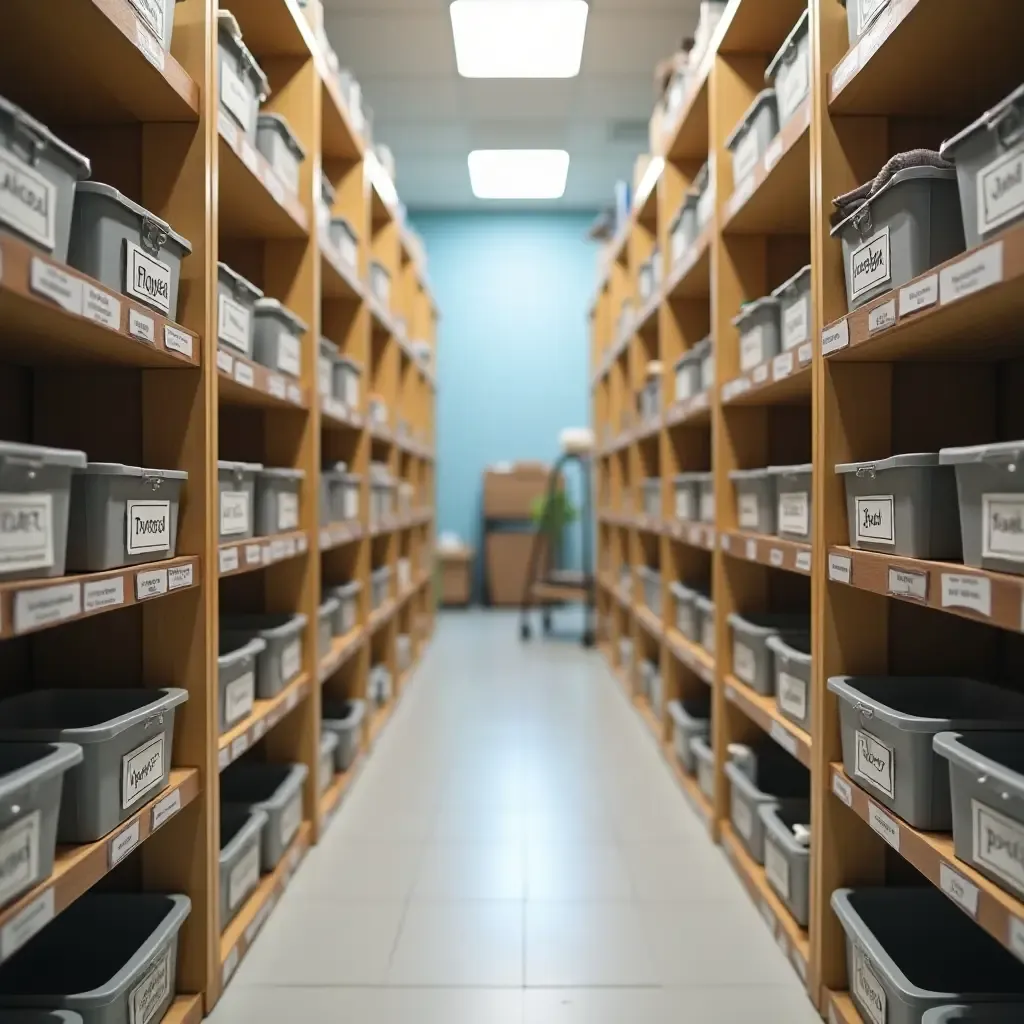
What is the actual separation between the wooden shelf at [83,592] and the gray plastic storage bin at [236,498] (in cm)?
29

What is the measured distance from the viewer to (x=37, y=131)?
115 centimetres

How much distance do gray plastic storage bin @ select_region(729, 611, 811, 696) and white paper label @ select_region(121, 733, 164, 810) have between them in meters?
1.57

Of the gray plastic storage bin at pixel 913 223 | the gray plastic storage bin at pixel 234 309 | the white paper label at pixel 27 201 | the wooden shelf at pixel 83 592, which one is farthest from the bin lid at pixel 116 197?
the gray plastic storage bin at pixel 913 223

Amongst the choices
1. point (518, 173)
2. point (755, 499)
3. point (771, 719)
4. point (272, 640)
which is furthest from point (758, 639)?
point (518, 173)

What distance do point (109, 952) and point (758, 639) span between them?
1.73 meters

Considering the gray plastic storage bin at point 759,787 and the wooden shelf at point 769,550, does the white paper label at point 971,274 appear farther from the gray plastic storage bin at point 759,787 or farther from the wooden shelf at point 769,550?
the gray plastic storage bin at point 759,787

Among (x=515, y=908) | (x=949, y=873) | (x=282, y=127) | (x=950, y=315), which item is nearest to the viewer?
(x=949, y=873)

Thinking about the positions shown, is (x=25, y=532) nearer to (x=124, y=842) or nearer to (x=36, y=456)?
(x=36, y=456)

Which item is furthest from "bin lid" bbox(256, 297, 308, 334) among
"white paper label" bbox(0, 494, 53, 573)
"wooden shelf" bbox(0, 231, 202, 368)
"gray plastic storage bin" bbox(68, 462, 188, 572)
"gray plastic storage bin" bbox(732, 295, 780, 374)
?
"gray plastic storage bin" bbox(732, 295, 780, 374)

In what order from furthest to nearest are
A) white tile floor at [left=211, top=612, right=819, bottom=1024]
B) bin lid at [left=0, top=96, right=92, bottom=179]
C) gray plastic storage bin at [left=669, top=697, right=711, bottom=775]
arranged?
gray plastic storage bin at [left=669, top=697, right=711, bottom=775] → white tile floor at [left=211, top=612, right=819, bottom=1024] → bin lid at [left=0, top=96, right=92, bottom=179]

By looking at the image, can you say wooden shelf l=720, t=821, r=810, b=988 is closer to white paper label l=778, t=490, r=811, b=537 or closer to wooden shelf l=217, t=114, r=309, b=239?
white paper label l=778, t=490, r=811, b=537

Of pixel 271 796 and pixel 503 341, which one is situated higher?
pixel 503 341

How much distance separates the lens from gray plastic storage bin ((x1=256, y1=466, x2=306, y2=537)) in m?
2.32

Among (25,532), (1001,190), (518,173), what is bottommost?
(25,532)
